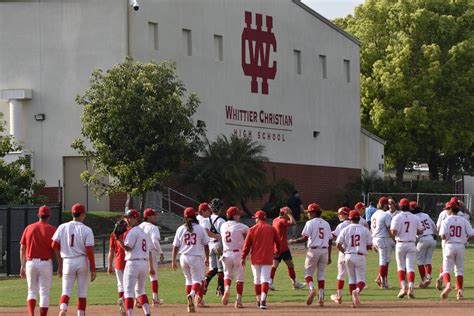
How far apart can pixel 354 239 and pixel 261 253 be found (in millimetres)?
2017

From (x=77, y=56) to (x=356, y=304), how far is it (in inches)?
1301

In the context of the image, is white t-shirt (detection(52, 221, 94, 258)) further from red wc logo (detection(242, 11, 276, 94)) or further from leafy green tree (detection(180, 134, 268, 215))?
red wc logo (detection(242, 11, 276, 94))

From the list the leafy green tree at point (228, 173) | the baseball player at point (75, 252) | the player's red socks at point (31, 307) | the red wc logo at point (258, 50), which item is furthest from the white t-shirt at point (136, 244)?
the red wc logo at point (258, 50)

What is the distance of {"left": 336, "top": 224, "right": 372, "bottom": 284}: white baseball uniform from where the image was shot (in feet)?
84.6

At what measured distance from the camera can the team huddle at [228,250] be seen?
22.2 m

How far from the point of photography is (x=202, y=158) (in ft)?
186

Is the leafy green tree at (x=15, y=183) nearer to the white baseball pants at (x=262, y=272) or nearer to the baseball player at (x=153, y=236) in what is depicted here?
the baseball player at (x=153, y=236)

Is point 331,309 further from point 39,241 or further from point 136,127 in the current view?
point 136,127

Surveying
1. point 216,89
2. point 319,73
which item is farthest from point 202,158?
point 319,73

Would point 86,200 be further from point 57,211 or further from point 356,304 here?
point 356,304

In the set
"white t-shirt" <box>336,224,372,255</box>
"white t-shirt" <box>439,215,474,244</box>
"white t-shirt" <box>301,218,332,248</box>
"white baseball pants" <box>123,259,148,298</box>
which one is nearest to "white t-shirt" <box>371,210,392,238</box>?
"white t-shirt" <box>439,215,474,244</box>

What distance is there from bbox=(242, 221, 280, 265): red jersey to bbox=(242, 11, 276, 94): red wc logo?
3955 cm

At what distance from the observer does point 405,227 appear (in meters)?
28.3

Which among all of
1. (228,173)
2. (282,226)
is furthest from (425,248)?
(228,173)
